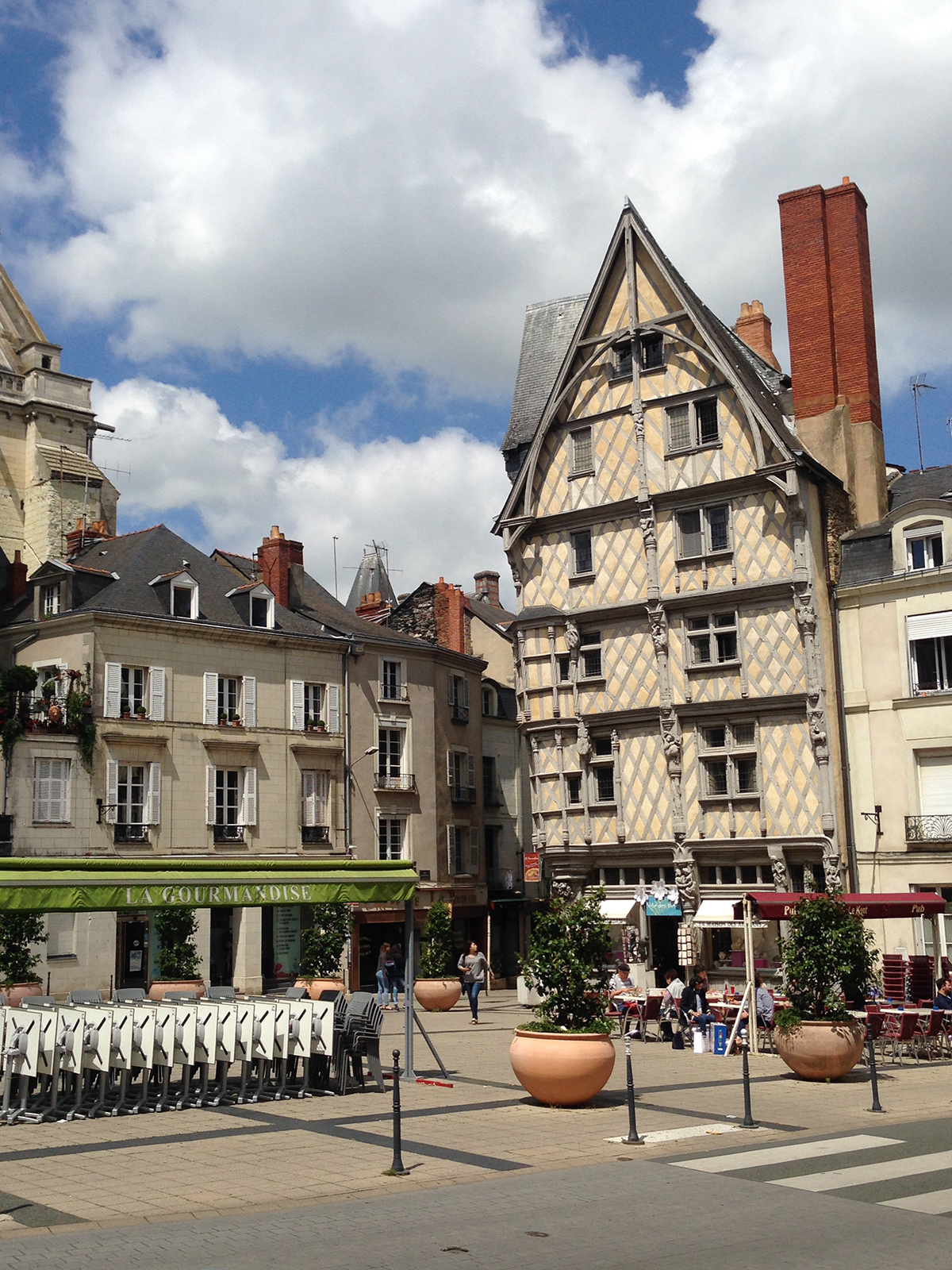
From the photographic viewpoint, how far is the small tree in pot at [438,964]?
93.5 ft

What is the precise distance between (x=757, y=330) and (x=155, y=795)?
69.0 feet

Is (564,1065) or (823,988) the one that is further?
(823,988)

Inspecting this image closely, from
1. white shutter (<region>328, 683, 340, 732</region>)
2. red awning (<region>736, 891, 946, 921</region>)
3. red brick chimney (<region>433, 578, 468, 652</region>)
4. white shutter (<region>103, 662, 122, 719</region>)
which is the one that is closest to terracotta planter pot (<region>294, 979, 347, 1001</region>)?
red awning (<region>736, 891, 946, 921</region>)

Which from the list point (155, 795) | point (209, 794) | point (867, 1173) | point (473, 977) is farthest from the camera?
point (209, 794)

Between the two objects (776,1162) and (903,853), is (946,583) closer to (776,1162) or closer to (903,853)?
(903,853)

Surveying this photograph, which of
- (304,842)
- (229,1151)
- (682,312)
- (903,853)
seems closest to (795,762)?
(903,853)

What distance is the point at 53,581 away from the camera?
3438 cm

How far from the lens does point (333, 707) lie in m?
37.8

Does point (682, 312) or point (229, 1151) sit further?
point (682, 312)

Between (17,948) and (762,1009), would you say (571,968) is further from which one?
(17,948)

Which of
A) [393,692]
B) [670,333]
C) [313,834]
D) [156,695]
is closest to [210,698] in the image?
[156,695]

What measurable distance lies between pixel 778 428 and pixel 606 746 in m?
8.51

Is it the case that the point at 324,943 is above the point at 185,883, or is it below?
below

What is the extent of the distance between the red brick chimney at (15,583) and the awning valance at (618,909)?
1866cm
